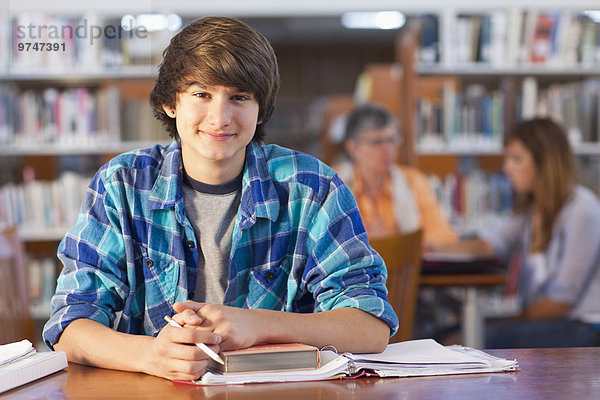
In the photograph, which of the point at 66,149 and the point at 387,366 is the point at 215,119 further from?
the point at 66,149

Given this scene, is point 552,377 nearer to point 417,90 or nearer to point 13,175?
point 417,90

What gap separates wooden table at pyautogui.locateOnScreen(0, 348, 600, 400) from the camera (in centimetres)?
88

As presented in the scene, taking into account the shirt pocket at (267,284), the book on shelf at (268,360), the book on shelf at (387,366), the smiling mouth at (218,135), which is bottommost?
the book on shelf at (387,366)

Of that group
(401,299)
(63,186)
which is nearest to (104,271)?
(401,299)

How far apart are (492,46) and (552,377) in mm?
3370

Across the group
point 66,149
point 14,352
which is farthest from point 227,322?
point 66,149

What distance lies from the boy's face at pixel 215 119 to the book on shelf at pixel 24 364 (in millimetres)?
402

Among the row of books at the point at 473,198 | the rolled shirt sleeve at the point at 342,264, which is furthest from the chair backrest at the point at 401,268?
the row of books at the point at 473,198

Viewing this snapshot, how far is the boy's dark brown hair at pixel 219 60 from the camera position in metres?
1.18

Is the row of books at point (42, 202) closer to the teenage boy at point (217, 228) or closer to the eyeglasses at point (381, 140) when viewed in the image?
the eyeglasses at point (381, 140)

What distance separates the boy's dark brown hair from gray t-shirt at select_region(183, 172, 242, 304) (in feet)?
0.52

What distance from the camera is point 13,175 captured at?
13.2 ft

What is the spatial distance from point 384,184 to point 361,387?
2885 mm

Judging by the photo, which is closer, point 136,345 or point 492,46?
point 136,345
